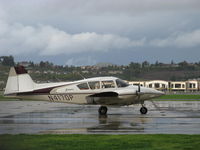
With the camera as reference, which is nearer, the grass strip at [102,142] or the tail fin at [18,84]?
the grass strip at [102,142]

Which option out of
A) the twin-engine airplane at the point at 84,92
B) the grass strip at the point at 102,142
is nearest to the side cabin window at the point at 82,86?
the twin-engine airplane at the point at 84,92

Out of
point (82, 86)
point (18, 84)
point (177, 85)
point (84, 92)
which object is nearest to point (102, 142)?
point (84, 92)

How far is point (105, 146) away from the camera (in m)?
13.4

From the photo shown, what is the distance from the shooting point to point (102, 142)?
46.3ft

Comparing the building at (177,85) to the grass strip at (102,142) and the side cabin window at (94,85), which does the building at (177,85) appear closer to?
the side cabin window at (94,85)

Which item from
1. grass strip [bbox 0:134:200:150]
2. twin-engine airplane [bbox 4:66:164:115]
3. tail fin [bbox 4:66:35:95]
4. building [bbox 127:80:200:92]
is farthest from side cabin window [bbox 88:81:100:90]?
building [bbox 127:80:200:92]

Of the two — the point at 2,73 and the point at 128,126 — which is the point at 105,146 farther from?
the point at 2,73

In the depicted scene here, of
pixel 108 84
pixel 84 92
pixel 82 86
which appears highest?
pixel 108 84

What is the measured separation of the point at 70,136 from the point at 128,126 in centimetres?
450

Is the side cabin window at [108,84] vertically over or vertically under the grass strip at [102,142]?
over

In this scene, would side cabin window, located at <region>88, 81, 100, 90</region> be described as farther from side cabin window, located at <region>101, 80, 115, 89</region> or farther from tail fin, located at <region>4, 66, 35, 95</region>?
tail fin, located at <region>4, 66, 35, 95</region>

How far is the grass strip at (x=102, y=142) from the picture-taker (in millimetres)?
12861

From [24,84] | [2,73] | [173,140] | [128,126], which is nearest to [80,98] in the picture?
[24,84]

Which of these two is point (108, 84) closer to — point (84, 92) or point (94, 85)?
point (94, 85)
